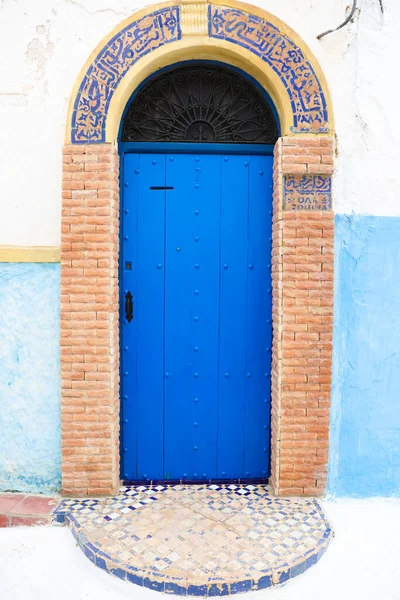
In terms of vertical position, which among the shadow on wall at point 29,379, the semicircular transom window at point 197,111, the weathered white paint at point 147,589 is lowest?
the weathered white paint at point 147,589

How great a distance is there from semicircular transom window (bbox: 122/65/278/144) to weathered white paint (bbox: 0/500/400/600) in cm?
277

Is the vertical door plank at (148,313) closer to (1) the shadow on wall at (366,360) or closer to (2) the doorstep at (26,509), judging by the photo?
(2) the doorstep at (26,509)

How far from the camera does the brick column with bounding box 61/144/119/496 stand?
3223 mm

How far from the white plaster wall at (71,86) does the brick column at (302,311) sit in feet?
0.80

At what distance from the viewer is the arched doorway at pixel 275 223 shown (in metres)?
3.21

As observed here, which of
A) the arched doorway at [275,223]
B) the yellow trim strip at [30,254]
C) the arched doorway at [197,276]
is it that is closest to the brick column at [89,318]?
the arched doorway at [275,223]

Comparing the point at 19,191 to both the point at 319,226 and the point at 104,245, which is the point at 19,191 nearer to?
the point at 104,245

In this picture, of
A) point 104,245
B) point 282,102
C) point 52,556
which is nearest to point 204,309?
point 104,245

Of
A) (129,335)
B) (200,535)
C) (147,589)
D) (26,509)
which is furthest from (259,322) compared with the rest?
(26,509)

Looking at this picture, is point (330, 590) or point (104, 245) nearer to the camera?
point (330, 590)

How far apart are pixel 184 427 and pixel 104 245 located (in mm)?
1492

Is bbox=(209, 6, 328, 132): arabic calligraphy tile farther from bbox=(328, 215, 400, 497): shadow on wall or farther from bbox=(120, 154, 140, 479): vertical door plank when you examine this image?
bbox=(120, 154, 140, 479): vertical door plank

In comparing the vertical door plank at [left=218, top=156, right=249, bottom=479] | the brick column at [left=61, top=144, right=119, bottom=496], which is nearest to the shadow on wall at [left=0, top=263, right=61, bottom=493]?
the brick column at [left=61, top=144, right=119, bottom=496]

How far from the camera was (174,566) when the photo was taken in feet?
8.61
